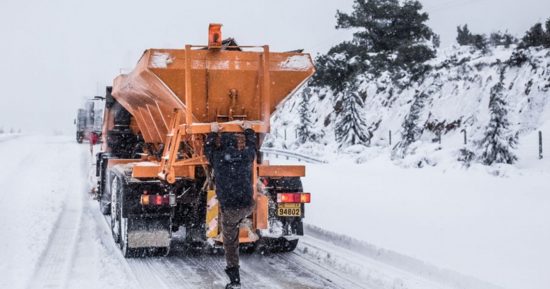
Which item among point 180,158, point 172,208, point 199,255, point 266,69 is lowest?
point 199,255

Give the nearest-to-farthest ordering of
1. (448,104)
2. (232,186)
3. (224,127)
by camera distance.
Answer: (232,186) → (224,127) → (448,104)

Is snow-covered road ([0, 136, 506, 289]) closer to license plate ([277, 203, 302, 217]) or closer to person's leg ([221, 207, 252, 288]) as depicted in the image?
person's leg ([221, 207, 252, 288])

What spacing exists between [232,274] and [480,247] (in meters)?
3.33

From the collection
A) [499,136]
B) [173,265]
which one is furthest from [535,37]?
[173,265]

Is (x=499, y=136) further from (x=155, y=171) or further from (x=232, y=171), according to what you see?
(x=232, y=171)

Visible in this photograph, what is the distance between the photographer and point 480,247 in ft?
23.2

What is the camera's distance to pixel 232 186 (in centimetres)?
575

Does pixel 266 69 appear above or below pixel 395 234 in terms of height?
above

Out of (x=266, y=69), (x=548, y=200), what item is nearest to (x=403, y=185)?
(x=548, y=200)

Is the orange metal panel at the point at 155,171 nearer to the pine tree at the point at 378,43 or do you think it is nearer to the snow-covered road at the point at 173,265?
the snow-covered road at the point at 173,265

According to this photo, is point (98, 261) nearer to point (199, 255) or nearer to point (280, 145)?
point (199, 255)

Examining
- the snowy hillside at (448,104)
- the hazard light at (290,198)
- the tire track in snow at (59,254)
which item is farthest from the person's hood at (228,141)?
the snowy hillside at (448,104)

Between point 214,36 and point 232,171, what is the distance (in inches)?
81.8

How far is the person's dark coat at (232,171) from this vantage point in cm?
574
